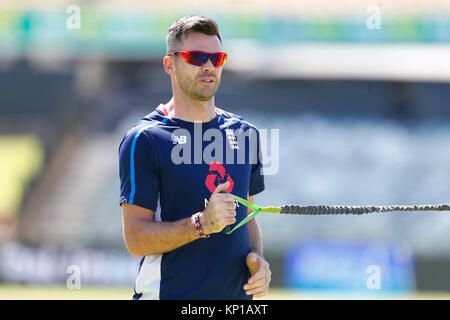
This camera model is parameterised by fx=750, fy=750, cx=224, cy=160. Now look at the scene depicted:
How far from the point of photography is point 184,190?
349cm

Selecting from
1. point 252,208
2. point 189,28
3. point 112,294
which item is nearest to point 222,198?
point 252,208

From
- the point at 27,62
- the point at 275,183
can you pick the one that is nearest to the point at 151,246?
the point at 275,183

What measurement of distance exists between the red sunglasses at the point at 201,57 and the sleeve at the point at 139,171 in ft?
1.35

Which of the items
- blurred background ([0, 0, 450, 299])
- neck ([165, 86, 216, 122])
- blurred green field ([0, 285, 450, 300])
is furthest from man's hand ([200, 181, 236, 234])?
blurred background ([0, 0, 450, 299])

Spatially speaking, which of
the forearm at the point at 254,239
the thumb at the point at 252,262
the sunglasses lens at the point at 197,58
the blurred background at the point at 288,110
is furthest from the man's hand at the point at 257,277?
the blurred background at the point at 288,110

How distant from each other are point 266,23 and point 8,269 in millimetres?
7850

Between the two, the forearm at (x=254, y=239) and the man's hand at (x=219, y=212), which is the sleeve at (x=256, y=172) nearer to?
the forearm at (x=254, y=239)

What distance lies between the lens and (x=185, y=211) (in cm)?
348

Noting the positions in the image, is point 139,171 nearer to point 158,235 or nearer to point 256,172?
point 158,235

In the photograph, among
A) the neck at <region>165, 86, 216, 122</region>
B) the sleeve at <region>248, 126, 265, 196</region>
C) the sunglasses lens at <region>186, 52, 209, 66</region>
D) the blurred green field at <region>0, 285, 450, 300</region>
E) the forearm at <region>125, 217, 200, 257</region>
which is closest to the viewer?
the forearm at <region>125, 217, 200, 257</region>

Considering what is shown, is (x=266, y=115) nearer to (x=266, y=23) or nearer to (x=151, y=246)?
(x=266, y=23)

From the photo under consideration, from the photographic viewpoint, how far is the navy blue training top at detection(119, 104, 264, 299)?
347 centimetres

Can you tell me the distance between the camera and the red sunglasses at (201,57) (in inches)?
139

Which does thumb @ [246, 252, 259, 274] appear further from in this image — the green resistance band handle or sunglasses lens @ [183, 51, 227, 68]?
sunglasses lens @ [183, 51, 227, 68]
